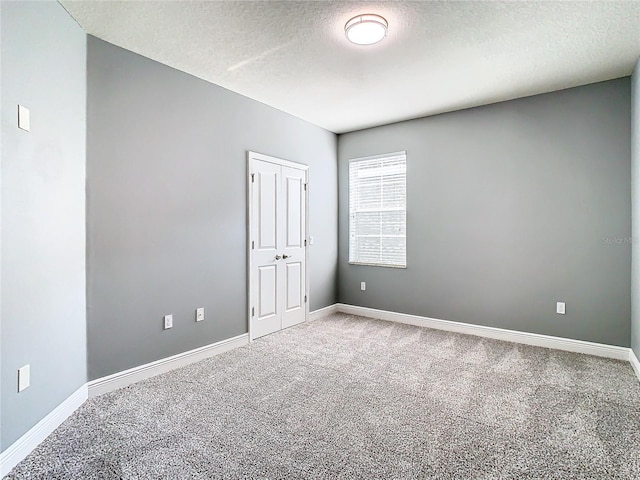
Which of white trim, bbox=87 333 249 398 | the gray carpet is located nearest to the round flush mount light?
the gray carpet

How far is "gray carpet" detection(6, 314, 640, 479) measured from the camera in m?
1.83

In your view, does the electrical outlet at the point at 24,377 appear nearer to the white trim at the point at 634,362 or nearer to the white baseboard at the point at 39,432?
the white baseboard at the point at 39,432

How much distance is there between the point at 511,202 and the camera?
397 cm

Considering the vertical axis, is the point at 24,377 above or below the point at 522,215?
below

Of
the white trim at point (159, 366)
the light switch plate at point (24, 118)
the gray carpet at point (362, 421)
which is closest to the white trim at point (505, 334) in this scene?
the gray carpet at point (362, 421)

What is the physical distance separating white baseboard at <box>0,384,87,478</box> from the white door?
1789mm

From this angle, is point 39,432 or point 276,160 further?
point 276,160

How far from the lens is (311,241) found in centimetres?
492

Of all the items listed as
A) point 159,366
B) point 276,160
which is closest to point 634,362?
point 276,160

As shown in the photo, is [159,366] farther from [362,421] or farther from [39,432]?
[362,421]

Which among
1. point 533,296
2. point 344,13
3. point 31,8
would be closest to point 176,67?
point 31,8

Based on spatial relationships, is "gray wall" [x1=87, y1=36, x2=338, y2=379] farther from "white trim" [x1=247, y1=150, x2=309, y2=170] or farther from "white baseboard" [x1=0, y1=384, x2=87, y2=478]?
"white baseboard" [x1=0, y1=384, x2=87, y2=478]

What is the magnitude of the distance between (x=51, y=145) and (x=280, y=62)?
186 cm

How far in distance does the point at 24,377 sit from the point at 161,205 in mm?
1589
